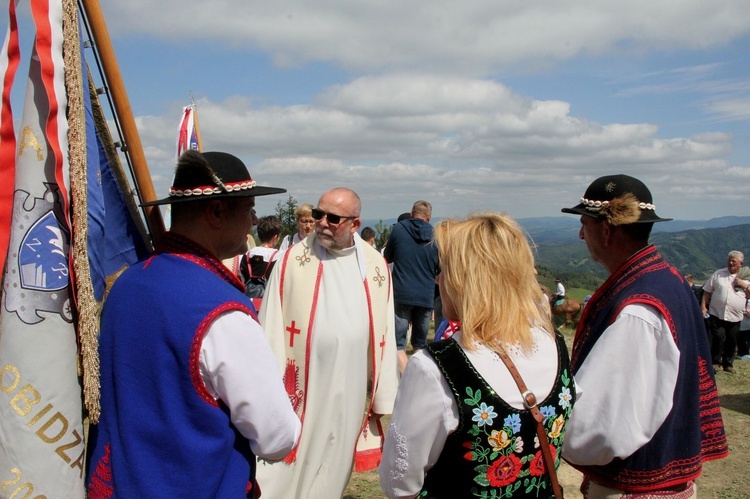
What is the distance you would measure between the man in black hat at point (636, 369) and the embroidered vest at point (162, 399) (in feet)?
Result: 3.83

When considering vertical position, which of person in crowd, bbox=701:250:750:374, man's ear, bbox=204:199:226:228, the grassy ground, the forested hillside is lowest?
the forested hillside

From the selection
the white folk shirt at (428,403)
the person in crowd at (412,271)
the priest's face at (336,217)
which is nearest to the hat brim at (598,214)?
the white folk shirt at (428,403)

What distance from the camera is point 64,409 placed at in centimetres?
162

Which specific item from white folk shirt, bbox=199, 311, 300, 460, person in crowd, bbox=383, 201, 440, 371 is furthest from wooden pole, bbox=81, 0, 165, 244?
person in crowd, bbox=383, 201, 440, 371

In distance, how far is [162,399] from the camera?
1.65m

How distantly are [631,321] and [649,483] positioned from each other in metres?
0.59

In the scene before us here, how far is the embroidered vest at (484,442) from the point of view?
160cm

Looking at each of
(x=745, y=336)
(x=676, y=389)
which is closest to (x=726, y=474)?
(x=676, y=389)

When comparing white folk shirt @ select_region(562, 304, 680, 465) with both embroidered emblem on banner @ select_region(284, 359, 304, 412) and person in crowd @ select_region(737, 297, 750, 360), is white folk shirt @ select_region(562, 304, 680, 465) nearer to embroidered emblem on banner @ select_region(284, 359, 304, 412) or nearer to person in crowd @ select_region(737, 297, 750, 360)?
embroidered emblem on banner @ select_region(284, 359, 304, 412)

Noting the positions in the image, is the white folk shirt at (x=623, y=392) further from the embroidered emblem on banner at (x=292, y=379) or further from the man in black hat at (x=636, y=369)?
the embroidered emblem on banner at (x=292, y=379)

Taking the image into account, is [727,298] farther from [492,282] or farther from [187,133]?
[492,282]

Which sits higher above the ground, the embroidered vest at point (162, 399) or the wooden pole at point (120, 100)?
the wooden pole at point (120, 100)

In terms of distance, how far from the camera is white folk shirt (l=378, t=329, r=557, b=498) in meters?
1.61

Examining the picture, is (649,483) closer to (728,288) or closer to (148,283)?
(148,283)
